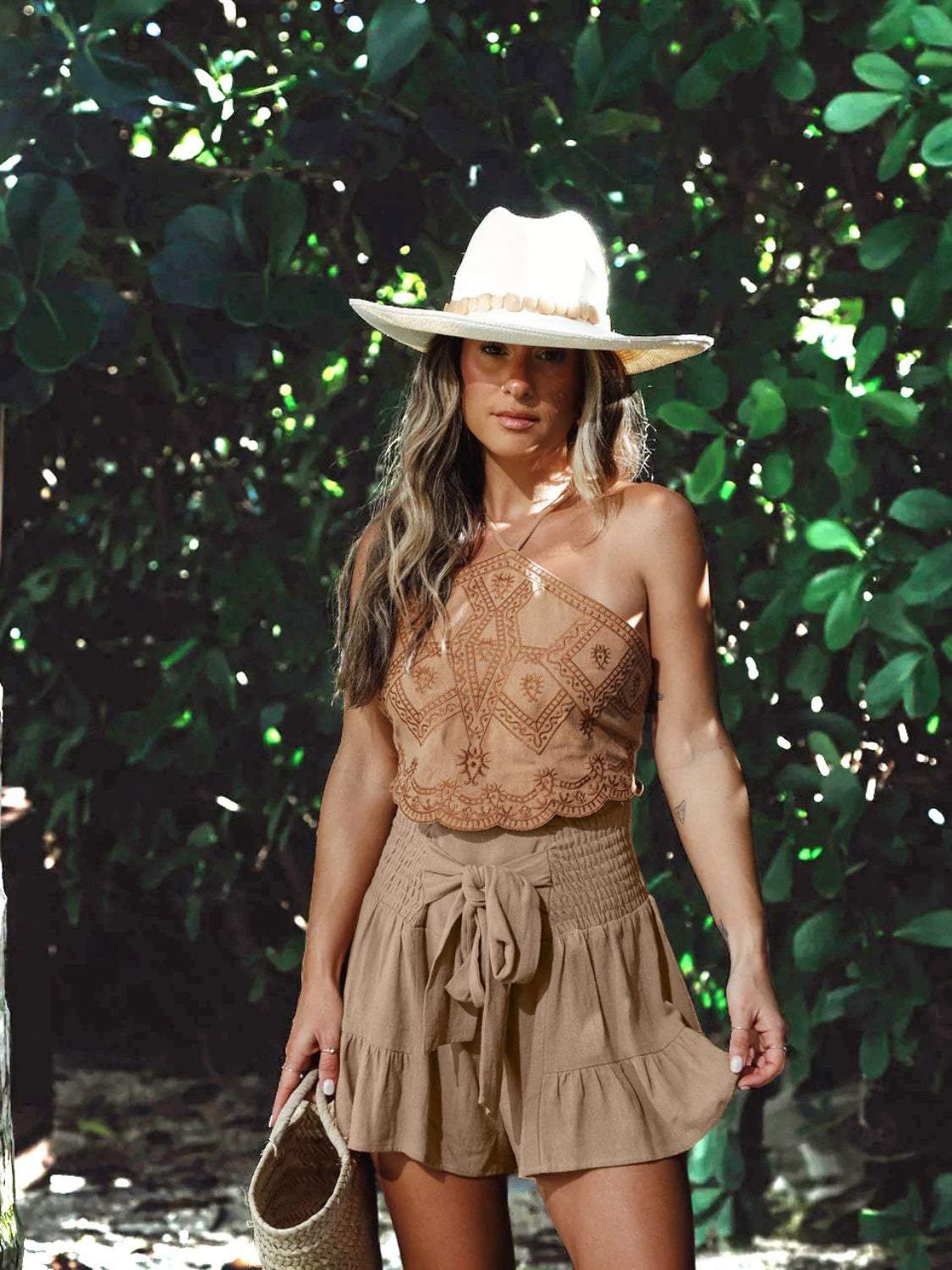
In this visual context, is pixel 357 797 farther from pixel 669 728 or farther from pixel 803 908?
pixel 803 908

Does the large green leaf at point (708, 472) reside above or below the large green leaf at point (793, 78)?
below

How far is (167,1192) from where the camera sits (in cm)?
340

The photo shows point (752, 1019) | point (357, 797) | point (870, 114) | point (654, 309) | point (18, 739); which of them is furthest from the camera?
point (18, 739)

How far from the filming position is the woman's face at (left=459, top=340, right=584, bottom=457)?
175 cm

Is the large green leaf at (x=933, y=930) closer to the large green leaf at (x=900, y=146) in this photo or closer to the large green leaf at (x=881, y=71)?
the large green leaf at (x=900, y=146)

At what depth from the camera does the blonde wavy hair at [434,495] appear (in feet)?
5.75

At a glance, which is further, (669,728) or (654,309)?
(654,309)

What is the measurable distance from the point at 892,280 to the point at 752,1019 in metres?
1.49

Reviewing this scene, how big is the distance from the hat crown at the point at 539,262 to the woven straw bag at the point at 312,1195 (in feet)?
2.67

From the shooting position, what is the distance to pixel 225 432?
3344 millimetres

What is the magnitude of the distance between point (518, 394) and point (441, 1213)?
31.5 inches

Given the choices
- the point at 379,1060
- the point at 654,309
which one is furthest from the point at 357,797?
the point at 654,309

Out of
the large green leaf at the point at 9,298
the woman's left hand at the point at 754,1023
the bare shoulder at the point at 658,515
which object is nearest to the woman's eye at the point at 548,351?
the bare shoulder at the point at 658,515

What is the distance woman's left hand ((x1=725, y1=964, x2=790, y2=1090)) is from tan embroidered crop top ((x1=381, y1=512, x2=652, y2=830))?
214mm
